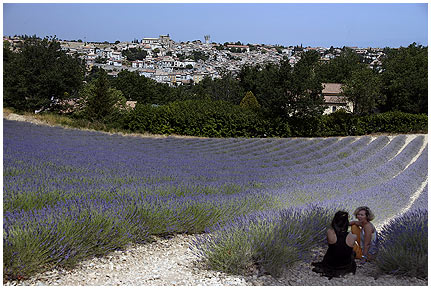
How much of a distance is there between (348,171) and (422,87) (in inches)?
769

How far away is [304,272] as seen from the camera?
3.55 m

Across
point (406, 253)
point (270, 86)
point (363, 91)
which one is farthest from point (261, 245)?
point (363, 91)

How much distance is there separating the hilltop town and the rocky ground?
47.7 m

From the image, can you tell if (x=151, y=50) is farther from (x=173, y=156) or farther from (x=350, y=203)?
(x=350, y=203)

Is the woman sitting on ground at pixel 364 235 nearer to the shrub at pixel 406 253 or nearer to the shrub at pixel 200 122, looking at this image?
the shrub at pixel 406 253

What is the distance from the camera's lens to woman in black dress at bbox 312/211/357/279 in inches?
134

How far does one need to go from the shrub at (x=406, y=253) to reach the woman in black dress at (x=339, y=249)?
268 mm

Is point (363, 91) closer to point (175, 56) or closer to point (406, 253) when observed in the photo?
point (406, 253)

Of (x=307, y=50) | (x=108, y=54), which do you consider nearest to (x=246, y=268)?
(x=307, y=50)

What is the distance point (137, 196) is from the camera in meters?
4.72

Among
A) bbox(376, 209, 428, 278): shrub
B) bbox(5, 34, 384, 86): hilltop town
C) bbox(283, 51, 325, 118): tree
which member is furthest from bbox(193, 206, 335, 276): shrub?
bbox(5, 34, 384, 86): hilltop town

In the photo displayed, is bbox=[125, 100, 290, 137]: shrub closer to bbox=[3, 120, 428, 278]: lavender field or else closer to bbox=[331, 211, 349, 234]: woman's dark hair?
bbox=[3, 120, 428, 278]: lavender field

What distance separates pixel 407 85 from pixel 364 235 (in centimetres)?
2594

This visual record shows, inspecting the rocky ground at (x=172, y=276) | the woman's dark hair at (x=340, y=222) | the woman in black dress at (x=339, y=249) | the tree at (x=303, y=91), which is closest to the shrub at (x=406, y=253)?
the rocky ground at (x=172, y=276)
